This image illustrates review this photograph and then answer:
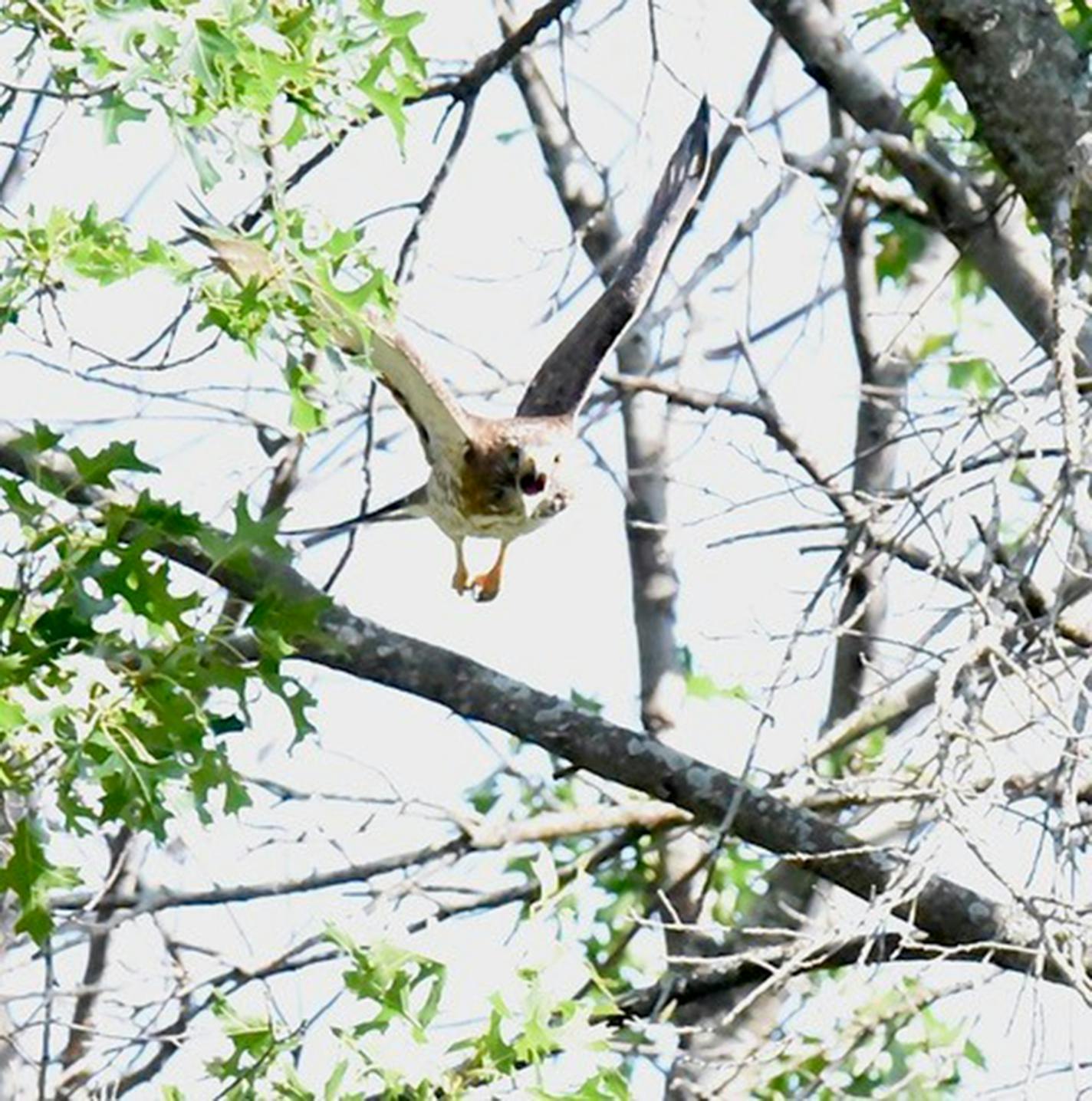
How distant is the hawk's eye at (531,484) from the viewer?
242 inches

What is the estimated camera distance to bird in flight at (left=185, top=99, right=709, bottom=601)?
607 cm

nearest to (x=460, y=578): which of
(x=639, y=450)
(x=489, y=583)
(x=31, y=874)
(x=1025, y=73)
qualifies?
(x=489, y=583)

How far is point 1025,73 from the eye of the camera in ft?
15.7

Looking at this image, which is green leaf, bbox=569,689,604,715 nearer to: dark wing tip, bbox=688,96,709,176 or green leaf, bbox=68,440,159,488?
dark wing tip, bbox=688,96,709,176

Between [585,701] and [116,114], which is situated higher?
[585,701]


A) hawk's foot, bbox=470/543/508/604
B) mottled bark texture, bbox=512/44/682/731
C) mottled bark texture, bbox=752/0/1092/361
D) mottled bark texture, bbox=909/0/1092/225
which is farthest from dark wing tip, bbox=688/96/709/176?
mottled bark texture, bbox=909/0/1092/225

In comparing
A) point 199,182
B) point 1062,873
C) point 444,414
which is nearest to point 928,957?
point 1062,873

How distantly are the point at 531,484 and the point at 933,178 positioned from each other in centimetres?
131

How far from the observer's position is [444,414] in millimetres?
5996

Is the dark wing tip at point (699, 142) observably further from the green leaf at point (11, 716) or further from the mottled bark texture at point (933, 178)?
the green leaf at point (11, 716)

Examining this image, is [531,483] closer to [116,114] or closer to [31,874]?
[31,874]

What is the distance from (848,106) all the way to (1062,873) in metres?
2.36

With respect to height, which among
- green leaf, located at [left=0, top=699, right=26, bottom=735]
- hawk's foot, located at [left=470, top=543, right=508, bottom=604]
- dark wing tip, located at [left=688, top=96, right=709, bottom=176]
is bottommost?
green leaf, located at [left=0, top=699, right=26, bottom=735]

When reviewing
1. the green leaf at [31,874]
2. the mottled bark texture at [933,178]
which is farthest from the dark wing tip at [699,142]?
the green leaf at [31,874]
